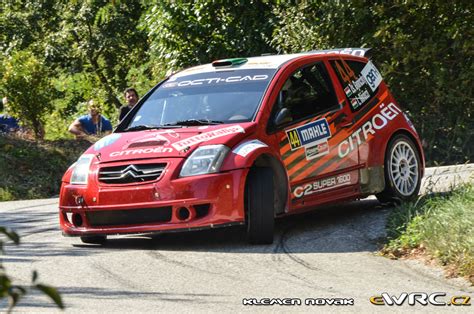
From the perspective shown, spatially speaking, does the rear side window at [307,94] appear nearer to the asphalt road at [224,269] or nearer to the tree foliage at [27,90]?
the asphalt road at [224,269]

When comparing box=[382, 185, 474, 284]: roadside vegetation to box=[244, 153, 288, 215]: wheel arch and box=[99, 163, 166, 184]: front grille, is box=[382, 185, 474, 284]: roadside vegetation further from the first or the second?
box=[99, 163, 166, 184]: front grille

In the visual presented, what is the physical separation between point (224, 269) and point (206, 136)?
5.27 ft

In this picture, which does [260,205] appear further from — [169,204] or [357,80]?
[357,80]

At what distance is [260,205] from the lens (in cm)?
938

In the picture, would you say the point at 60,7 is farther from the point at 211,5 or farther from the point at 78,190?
the point at 78,190

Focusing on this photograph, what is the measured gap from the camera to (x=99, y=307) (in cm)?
707

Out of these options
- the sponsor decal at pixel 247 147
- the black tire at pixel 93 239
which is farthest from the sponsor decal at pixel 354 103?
the black tire at pixel 93 239

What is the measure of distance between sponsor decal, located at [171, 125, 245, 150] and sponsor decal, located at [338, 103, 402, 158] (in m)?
1.35

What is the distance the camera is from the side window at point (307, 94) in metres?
10.4

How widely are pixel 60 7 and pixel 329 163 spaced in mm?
18714

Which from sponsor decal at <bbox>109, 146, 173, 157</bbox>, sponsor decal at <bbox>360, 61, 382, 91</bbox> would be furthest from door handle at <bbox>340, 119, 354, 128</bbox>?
sponsor decal at <bbox>109, 146, 173, 157</bbox>

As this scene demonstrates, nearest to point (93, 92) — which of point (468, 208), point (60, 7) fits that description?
point (60, 7)

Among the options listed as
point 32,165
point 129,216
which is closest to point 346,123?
point 129,216

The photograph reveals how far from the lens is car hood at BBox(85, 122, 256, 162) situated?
9.52 meters
